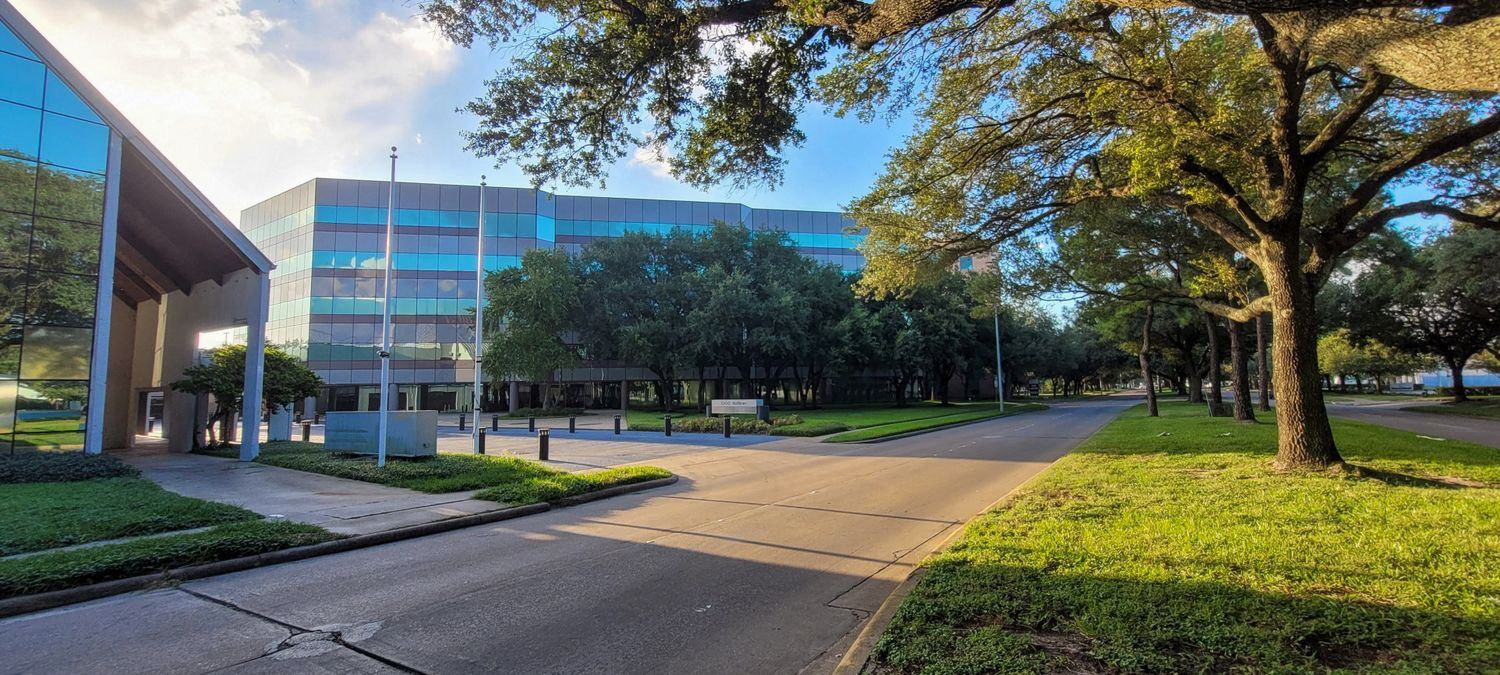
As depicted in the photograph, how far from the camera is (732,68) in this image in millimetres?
10016

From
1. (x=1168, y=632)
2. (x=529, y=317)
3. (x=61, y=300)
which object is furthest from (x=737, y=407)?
(x=1168, y=632)

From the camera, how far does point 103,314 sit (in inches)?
591

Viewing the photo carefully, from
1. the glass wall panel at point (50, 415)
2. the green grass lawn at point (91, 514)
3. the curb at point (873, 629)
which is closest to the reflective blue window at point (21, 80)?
the glass wall panel at point (50, 415)

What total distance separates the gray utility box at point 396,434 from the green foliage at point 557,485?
13.4 ft

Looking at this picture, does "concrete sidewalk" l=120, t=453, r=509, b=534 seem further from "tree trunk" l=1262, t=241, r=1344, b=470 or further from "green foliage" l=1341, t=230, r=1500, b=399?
"green foliage" l=1341, t=230, r=1500, b=399

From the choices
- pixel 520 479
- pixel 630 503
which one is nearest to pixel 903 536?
pixel 630 503

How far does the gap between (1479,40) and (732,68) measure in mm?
7902

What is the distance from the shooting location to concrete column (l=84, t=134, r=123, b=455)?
48.4 ft

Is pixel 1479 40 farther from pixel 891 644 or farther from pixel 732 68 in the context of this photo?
pixel 732 68

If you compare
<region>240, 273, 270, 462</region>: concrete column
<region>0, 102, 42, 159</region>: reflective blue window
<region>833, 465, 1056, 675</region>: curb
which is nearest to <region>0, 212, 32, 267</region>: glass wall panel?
<region>0, 102, 42, 159</region>: reflective blue window

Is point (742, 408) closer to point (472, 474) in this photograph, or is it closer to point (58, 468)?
point (472, 474)

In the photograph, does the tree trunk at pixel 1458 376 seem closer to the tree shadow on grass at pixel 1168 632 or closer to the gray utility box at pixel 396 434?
the tree shadow on grass at pixel 1168 632

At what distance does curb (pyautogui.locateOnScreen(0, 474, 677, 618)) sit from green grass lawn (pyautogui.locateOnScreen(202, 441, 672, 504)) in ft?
2.76

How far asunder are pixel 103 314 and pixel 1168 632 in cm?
2065
